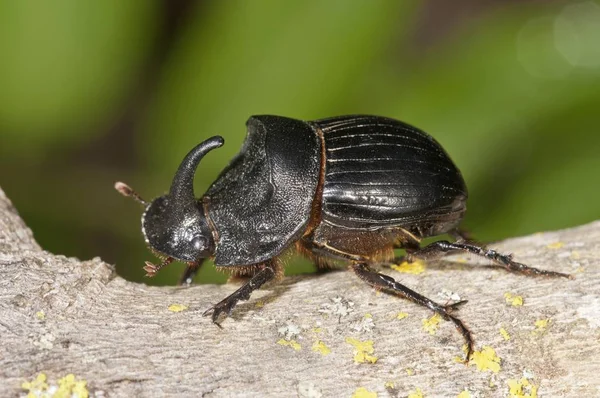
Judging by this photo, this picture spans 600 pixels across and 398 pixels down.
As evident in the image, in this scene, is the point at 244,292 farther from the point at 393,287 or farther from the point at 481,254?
the point at 481,254

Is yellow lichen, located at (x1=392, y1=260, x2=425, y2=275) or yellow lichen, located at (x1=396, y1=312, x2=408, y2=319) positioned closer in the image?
yellow lichen, located at (x1=396, y1=312, x2=408, y2=319)

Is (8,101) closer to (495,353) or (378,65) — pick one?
(378,65)

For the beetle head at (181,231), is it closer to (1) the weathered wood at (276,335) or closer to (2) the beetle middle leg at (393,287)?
(1) the weathered wood at (276,335)

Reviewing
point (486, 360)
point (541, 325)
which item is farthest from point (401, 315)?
point (541, 325)

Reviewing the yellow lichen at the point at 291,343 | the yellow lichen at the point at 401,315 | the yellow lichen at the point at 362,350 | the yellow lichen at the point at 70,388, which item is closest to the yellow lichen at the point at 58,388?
the yellow lichen at the point at 70,388

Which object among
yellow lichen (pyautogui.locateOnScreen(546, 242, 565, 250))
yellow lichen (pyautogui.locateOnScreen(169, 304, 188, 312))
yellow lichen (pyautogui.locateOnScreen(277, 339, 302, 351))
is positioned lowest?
yellow lichen (pyautogui.locateOnScreen(169, 304, 188, 312))

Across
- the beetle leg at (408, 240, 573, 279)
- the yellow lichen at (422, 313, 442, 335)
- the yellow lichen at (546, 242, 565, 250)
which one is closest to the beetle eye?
the beetle leg at (408, 240, 573, 279)

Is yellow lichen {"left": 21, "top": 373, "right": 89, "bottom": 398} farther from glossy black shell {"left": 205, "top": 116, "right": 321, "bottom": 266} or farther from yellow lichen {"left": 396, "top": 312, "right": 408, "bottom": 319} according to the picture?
yellow lichen {"left": 396, "top": 312, "right": 408, "bottom": 319}
